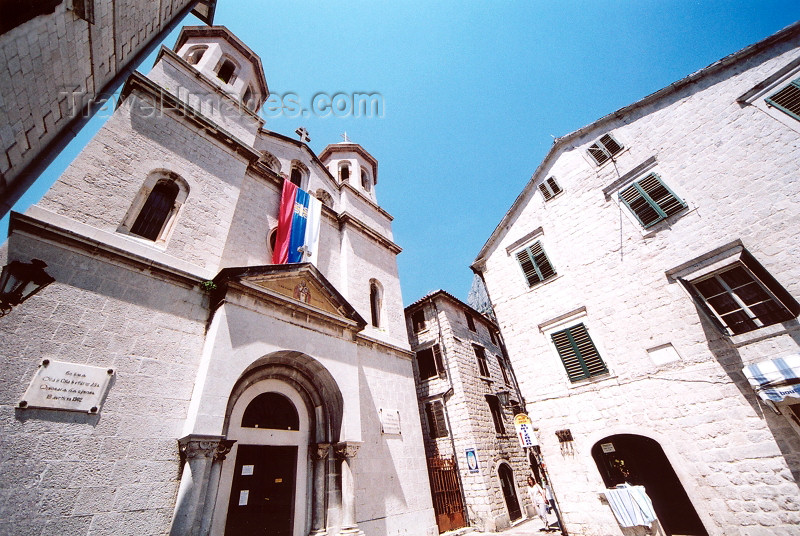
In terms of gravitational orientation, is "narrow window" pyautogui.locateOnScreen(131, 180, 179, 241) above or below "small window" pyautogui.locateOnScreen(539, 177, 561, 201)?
below

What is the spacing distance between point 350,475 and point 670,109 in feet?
47.8

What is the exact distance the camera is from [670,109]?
33.0 feet

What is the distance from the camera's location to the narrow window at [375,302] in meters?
12.4

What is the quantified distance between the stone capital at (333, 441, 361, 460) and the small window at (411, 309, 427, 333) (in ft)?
33.5

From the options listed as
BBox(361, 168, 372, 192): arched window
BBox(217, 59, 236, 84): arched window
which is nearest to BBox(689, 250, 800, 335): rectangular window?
BBox(361, 168, 372, 192): arched window

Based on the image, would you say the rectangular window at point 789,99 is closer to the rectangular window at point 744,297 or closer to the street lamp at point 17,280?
the rectangular window at point 744,297

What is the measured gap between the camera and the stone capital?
746cm

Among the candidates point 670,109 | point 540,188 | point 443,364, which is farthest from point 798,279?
point 443,364

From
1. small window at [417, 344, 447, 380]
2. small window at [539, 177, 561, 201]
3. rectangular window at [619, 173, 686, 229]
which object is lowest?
small window at [417, 344, 447, 380]

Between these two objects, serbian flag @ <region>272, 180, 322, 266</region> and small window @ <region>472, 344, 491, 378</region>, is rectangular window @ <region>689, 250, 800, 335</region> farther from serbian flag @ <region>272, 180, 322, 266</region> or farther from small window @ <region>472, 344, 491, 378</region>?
serbian flag @ <region>272, 180, 322, 266</region>

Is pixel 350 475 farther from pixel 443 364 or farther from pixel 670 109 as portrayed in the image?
pixel 670 109

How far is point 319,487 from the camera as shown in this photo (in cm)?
728

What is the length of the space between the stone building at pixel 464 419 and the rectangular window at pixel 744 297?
25.6 feet

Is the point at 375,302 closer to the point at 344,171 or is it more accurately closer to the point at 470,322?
the point at 470,322
